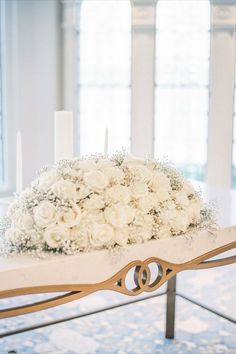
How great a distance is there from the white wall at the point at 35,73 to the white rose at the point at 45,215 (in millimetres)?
2762

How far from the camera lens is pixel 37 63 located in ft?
14.0

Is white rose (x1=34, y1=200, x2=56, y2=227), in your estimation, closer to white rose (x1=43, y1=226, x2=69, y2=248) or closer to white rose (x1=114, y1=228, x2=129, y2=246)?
white rose (x1=43, y1=226, x2=69, y2=248)

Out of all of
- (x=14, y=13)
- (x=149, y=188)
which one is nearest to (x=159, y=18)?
(x=14, y=13)

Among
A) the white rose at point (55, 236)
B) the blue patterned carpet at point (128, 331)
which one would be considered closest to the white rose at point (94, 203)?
the white rose at point (55, 236)

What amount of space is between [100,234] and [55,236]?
0.42 feet

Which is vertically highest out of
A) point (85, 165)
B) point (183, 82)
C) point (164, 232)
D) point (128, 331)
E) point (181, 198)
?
point (183, 82)

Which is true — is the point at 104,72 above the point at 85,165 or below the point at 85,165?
above

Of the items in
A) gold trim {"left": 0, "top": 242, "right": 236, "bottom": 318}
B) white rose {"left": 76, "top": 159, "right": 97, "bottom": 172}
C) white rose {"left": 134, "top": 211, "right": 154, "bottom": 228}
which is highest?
white rose {"left": 76, "top": 159, "right": 97, "bottom": 172}

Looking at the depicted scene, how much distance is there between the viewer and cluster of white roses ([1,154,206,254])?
1544 millimetres

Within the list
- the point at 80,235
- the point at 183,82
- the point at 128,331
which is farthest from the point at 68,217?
the point at 183,82

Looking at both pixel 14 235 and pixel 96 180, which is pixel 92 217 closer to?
pixel 96 180

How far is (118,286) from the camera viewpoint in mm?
1663

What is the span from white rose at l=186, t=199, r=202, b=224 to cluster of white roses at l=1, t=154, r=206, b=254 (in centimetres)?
2

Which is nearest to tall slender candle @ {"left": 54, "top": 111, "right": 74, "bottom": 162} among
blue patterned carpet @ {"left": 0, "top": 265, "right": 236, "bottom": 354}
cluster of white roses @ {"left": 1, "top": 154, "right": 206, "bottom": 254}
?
cluster of white roses @ {"left": 1, "top": 154, "right": 206, "bottom": 254}
